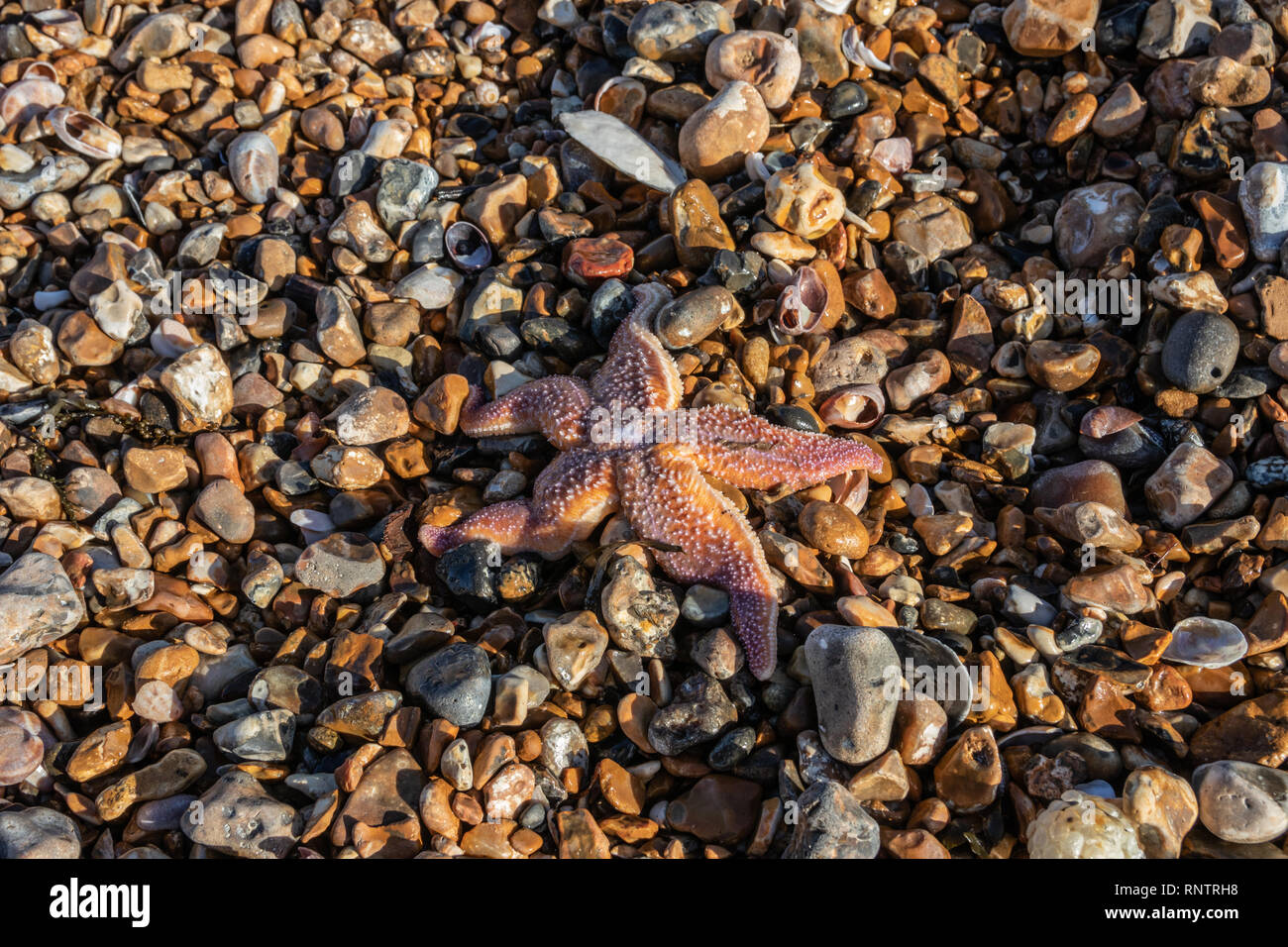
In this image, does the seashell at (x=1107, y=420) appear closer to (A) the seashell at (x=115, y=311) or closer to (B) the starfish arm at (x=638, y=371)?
(B) the starfish arm at (x=638, y=371)

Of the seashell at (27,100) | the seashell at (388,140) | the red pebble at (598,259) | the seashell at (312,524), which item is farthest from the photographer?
the seashell at (27,100)

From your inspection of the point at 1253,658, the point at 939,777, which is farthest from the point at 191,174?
the point at 1253,658

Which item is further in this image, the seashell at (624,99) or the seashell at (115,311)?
the seashell at (624,99)

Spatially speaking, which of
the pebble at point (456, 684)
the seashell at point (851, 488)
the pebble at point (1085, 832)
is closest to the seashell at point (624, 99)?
the seashell at point (851, 488)

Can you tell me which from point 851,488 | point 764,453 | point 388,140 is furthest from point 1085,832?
point 388,140

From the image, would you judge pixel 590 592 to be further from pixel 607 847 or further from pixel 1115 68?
pixel 1115 68

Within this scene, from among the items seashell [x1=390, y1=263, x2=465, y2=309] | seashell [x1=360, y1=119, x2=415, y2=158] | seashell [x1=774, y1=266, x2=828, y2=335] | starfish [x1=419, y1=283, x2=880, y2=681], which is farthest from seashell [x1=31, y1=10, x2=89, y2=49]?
seashell [x1=774, y1=266, x2=828, y2=335]
